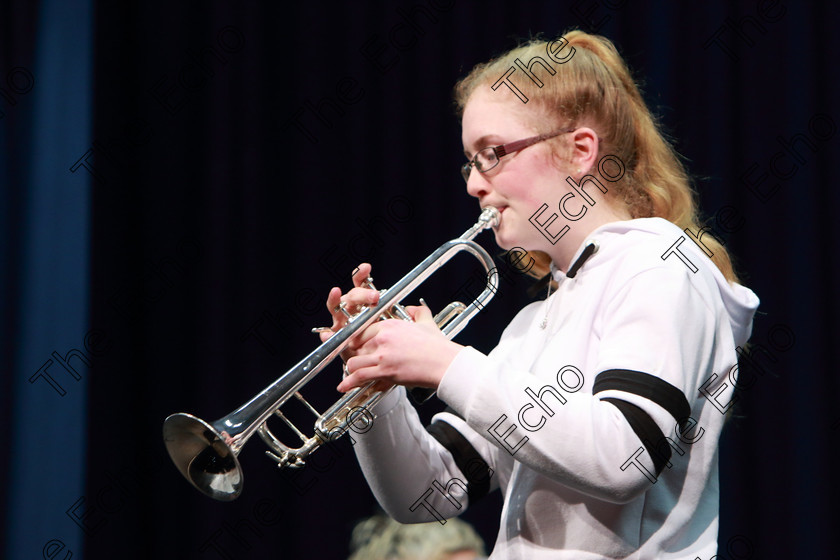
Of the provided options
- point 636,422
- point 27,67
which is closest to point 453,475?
point 636,422

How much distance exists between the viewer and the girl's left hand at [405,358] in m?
1.22

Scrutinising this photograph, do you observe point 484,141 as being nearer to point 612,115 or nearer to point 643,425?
point 612,115

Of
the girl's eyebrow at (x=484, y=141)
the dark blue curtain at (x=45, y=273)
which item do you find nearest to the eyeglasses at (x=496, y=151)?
the girl's eyebrow at (x=484, y=141)

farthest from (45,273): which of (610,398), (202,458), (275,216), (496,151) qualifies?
(610,398)

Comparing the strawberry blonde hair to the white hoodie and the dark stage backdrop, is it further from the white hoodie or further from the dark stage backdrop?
the dark stage backdrop

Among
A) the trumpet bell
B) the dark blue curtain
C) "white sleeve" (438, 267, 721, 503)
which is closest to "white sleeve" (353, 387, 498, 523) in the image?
the trumpet bell

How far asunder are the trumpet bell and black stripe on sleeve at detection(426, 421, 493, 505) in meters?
0.42

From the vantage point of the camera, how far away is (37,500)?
2.53 metres

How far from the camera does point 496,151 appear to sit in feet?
4.94

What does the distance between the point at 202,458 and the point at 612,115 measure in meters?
0.92

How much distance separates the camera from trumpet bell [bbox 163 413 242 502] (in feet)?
4.54

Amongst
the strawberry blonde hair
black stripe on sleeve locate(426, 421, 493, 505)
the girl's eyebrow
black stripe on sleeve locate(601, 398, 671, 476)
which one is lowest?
black stripe on sleeve locate(426, 421, 493, 505)

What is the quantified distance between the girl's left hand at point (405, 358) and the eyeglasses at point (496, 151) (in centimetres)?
36

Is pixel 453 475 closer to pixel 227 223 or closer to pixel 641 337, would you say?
pixel 641 337
